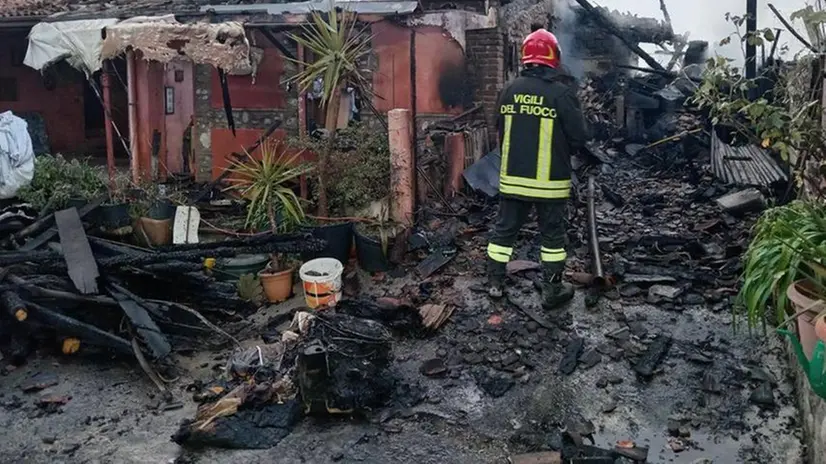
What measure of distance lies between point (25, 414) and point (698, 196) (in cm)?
864

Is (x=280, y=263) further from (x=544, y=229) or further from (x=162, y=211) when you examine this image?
(x=544, y=229)

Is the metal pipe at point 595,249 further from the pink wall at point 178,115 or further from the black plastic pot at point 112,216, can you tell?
the pink wall at point 178,115

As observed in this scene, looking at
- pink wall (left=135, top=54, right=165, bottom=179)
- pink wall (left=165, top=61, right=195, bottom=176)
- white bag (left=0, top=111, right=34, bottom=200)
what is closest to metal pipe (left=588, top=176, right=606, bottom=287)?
pink wall (left=135, top=54, right=165, bottom=179)

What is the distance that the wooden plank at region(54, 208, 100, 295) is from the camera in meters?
6.16

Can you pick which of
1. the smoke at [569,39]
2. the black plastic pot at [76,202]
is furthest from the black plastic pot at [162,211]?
the smoke at [569,39]

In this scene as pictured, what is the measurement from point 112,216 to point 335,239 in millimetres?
2877

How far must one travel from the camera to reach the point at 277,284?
7430 millimetres

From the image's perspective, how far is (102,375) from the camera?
5.86m

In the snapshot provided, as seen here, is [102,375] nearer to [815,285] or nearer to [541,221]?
[541,221]

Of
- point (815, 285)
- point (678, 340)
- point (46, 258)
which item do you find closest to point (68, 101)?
point (46, 258)

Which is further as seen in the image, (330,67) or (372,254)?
(330,67)

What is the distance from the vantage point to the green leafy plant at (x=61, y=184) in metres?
8.83

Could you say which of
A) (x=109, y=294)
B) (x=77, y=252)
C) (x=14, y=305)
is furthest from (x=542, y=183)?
(x=14, y=305)

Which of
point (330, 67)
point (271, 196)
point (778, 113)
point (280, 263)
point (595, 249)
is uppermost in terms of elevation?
point (330, 67)
